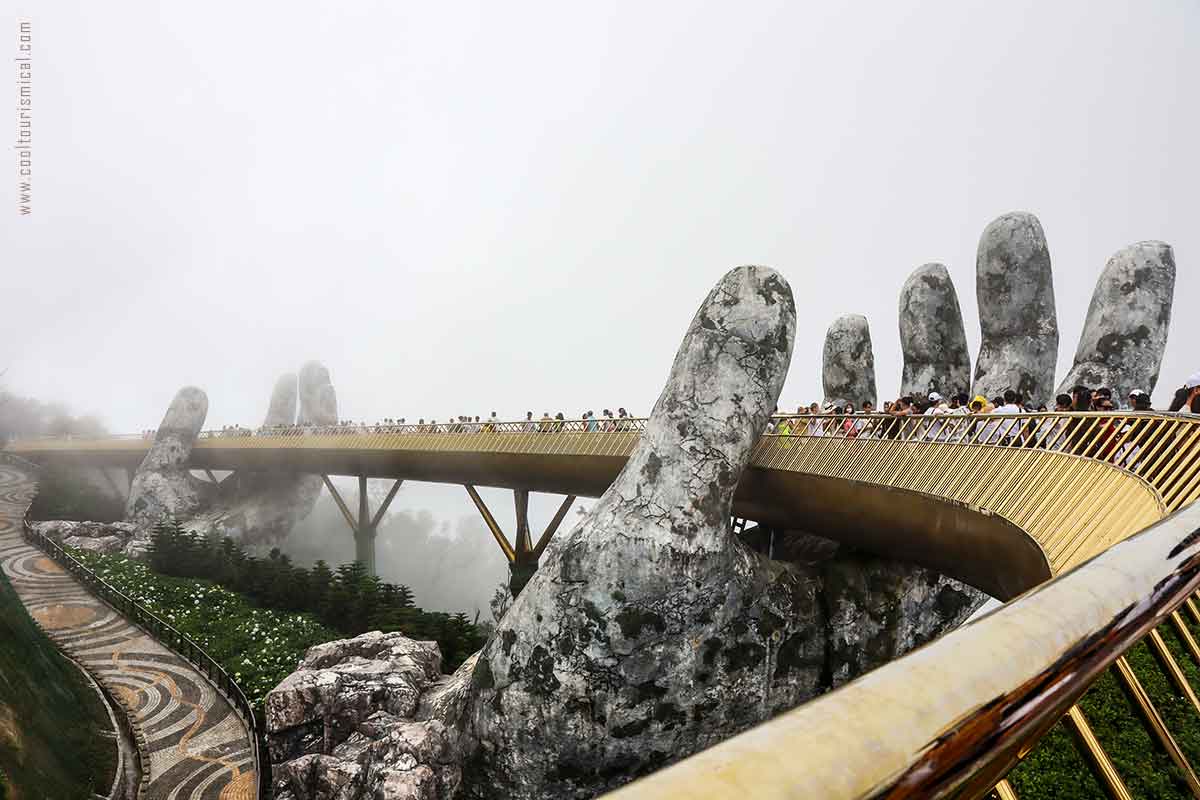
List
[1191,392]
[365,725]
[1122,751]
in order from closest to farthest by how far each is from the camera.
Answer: [1122,751], [1191,392], [365,725]

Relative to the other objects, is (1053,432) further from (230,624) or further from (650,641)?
(230,624)

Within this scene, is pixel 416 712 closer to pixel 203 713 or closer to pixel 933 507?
pixel 203 713

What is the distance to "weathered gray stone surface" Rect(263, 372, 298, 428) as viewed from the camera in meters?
40.9

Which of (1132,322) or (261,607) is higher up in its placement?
(1132,322)

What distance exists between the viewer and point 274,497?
118 ft

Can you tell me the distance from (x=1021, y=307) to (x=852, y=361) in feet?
14.4

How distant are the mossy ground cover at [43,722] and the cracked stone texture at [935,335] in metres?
20.8

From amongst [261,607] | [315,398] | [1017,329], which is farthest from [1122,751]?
[315,398]

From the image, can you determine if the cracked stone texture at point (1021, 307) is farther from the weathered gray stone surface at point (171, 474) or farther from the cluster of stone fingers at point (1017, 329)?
the weathered gray stone surface at point (171, 474)

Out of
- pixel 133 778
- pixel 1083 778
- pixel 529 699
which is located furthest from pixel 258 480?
pixel 1083 778

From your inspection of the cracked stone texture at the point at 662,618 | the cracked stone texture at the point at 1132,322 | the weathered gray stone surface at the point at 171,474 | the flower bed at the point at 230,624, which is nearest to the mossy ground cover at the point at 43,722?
the flower bed at the point at 230,624

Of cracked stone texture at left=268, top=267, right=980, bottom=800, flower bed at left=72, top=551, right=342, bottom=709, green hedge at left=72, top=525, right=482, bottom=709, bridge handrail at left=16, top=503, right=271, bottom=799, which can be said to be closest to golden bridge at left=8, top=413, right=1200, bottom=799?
cracked stone texture at left=268, top=267, right=980, bottom=800

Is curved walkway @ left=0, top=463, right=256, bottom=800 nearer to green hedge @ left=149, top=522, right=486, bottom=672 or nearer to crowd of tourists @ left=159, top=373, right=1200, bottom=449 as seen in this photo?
green hedge @ left=149, top=522, right=486, bottom=672

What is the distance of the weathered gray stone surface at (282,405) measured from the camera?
4091cm
